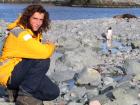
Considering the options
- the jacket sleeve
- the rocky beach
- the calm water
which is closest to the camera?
the jacket sleeve

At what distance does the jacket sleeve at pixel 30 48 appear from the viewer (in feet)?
19.9

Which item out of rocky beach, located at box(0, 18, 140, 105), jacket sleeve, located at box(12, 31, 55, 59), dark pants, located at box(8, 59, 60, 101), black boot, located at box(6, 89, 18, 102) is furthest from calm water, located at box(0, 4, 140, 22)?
jacket sleeve, located at box(12, 31, 55, 59)

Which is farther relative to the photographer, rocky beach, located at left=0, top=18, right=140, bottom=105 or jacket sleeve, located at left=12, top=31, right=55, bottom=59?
rocky beach, located at left=0, top=18, right=140, bottom=105

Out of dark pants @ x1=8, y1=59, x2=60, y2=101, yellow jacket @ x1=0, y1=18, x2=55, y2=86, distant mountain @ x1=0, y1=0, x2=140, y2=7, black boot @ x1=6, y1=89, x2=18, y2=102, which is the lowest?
distant mountain @ x1=0, y1=0, x2=140, y2=7

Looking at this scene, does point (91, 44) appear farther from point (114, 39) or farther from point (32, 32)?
point (32, 32)

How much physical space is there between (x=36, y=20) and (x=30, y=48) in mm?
339

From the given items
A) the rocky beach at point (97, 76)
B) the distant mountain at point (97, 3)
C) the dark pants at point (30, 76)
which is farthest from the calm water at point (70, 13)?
the dark pants at point (30, 76)

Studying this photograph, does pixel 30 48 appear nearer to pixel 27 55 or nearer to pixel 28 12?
pixel 27 55

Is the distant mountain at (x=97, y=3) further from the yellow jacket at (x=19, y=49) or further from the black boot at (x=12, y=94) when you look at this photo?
the yellow jacket at (x=19, y=49)

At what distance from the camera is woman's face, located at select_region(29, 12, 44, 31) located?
6133 millimetres

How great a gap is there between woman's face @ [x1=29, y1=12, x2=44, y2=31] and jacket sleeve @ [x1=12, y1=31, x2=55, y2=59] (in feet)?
0.50

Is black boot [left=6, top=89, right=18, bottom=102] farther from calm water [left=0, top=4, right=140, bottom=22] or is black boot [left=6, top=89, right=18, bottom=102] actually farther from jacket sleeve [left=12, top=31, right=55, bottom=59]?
calm water [left=0, top=4, right=140, bottom=22]

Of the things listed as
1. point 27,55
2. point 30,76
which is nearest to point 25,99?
point 30,76

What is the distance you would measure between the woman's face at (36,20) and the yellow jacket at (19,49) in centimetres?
8
